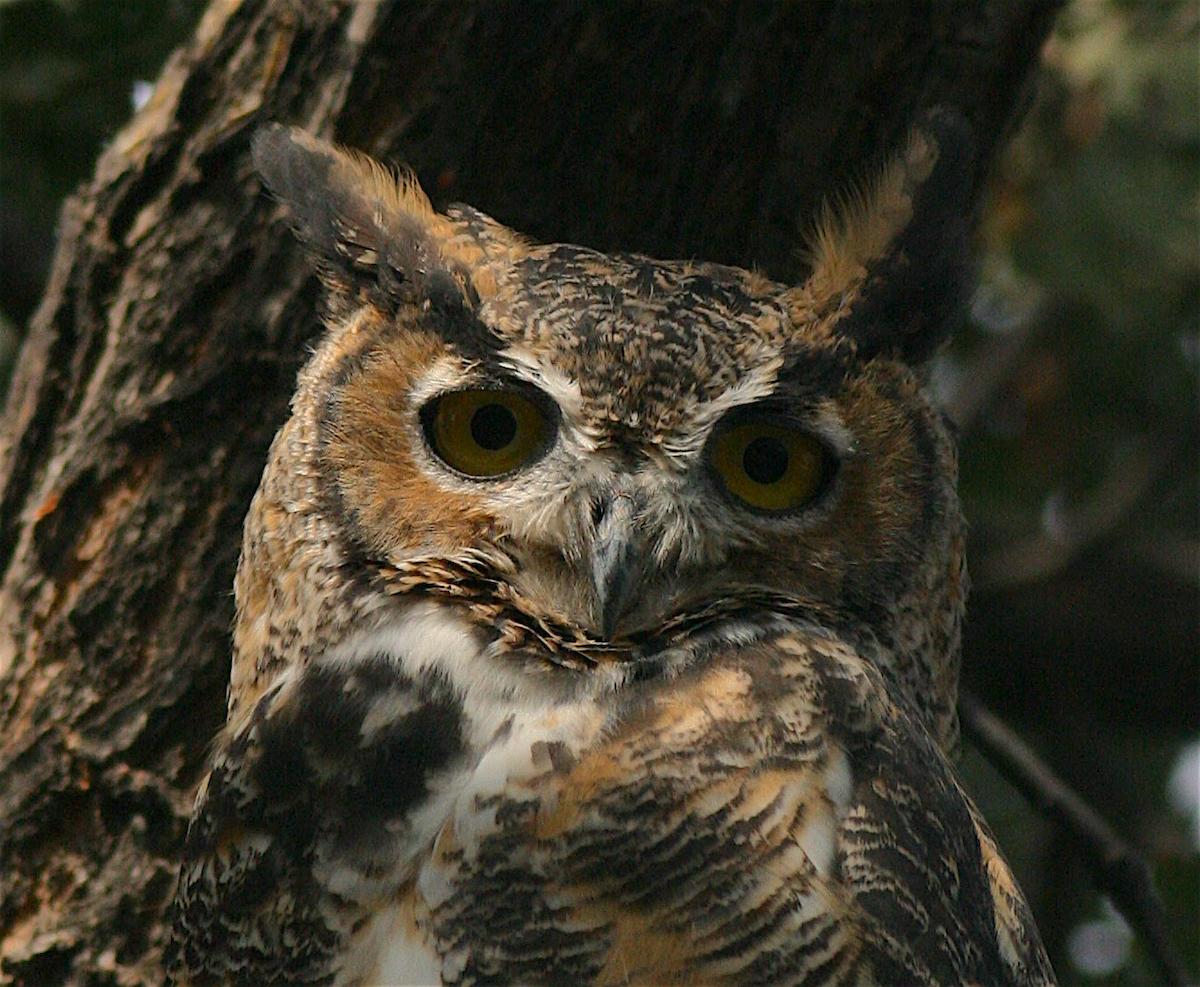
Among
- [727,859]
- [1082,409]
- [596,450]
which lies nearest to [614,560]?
[596,450]

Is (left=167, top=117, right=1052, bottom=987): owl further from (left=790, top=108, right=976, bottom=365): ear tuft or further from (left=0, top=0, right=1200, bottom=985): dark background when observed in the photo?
(left=0, top=0, right=1200, bottom=985): dark background

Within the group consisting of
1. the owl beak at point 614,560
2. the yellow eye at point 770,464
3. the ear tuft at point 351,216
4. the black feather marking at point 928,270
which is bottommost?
the owl beak at point 614,560

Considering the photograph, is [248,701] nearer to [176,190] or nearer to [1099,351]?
[176,190]

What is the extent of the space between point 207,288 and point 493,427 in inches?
23.9

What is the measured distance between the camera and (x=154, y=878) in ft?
7.22

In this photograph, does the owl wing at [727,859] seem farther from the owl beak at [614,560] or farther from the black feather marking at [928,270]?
the black feather marking at [928,270]

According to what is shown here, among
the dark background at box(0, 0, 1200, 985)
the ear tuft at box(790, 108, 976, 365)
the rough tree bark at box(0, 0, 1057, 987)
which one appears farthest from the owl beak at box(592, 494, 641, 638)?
the dark background at box(0, 0, 1200, 985)

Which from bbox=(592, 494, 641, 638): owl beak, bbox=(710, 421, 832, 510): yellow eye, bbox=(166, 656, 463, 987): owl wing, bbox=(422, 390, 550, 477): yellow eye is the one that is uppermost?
bbox=(710, 421, 832, 510): yellow eye

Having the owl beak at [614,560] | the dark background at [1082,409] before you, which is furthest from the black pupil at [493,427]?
the dark background at [1082,409]

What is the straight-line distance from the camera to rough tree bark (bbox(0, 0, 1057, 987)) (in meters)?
2.18

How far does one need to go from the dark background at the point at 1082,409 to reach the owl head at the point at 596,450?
882 mm

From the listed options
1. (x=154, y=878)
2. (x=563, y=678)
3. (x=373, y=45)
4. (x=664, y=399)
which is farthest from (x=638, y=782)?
(x=373, y=45)

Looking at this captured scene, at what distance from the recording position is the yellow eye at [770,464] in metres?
1.79

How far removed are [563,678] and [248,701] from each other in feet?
1.43
